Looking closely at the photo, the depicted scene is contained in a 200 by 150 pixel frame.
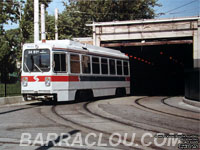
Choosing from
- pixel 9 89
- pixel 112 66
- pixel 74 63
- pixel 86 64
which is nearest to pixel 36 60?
pixel 74 63

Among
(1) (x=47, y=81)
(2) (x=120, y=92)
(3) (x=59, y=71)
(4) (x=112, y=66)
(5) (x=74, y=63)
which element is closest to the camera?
(1) (x=47, y=81)

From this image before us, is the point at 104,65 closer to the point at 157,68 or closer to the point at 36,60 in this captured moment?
the point at 36,60

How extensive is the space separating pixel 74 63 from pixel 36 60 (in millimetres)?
1871

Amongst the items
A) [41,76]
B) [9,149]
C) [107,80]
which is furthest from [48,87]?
[9,149]

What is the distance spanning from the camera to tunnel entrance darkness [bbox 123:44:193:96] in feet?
115

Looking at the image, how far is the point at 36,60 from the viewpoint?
15477mm

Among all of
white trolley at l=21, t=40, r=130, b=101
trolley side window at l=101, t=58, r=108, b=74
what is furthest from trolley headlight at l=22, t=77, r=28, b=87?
trolley side window at l=101, t=58, r=108, b=74

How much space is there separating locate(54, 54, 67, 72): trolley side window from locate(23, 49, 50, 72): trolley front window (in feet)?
1.20

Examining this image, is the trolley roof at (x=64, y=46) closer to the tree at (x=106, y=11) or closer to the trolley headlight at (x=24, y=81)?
the trolley headlight at (x=24, y=81)

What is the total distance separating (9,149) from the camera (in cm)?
656

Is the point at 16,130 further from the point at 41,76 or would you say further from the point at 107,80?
the point at 107,80

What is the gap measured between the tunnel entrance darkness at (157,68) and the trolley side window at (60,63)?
1747 cm

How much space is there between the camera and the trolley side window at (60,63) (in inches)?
601

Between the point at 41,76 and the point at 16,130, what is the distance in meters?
6.67
